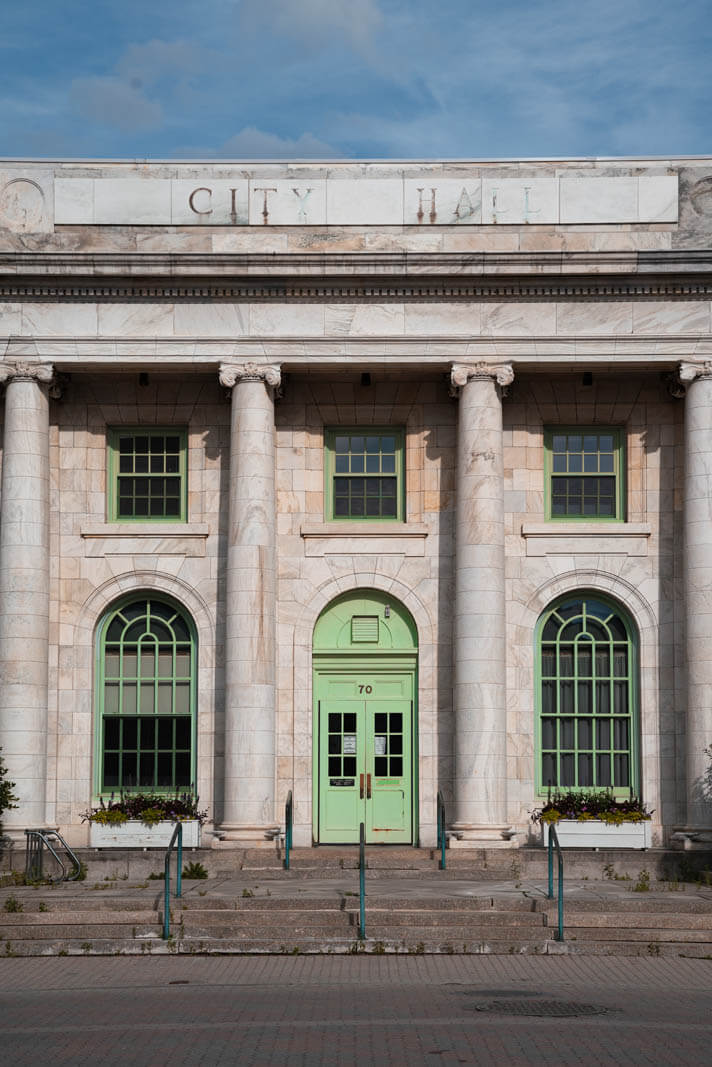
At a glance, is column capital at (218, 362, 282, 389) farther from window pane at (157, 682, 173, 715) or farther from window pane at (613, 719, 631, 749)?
window pane at (613, 719, 631, 749)

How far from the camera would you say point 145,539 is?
27672 millimetres

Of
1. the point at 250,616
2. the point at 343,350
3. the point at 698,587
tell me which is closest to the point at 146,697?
the point at 250,616

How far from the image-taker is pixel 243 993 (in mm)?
15781

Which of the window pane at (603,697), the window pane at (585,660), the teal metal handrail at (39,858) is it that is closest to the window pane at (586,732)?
the window pane at (603,697)

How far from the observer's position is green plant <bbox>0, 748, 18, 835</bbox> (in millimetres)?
24344

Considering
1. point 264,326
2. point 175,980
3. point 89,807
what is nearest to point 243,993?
point 175,980

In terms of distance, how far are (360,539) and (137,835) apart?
6405mm

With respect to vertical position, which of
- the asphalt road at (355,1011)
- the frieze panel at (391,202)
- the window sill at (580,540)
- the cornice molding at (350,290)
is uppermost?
the frieze panel at (391,202)

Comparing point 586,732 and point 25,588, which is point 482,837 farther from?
point 25,588

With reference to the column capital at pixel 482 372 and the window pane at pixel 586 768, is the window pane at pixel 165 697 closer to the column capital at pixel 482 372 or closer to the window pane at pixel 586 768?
the window pane at pixel 586 768

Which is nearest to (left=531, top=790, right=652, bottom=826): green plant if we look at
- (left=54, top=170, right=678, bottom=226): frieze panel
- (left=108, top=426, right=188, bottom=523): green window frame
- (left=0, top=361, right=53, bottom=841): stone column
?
(left=108, top=426, right=188, bottom=523): green window frame

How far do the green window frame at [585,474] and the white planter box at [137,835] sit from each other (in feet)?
27.4

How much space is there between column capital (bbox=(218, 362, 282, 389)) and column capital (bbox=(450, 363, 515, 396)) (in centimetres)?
303

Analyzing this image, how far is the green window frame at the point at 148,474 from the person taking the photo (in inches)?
1099
